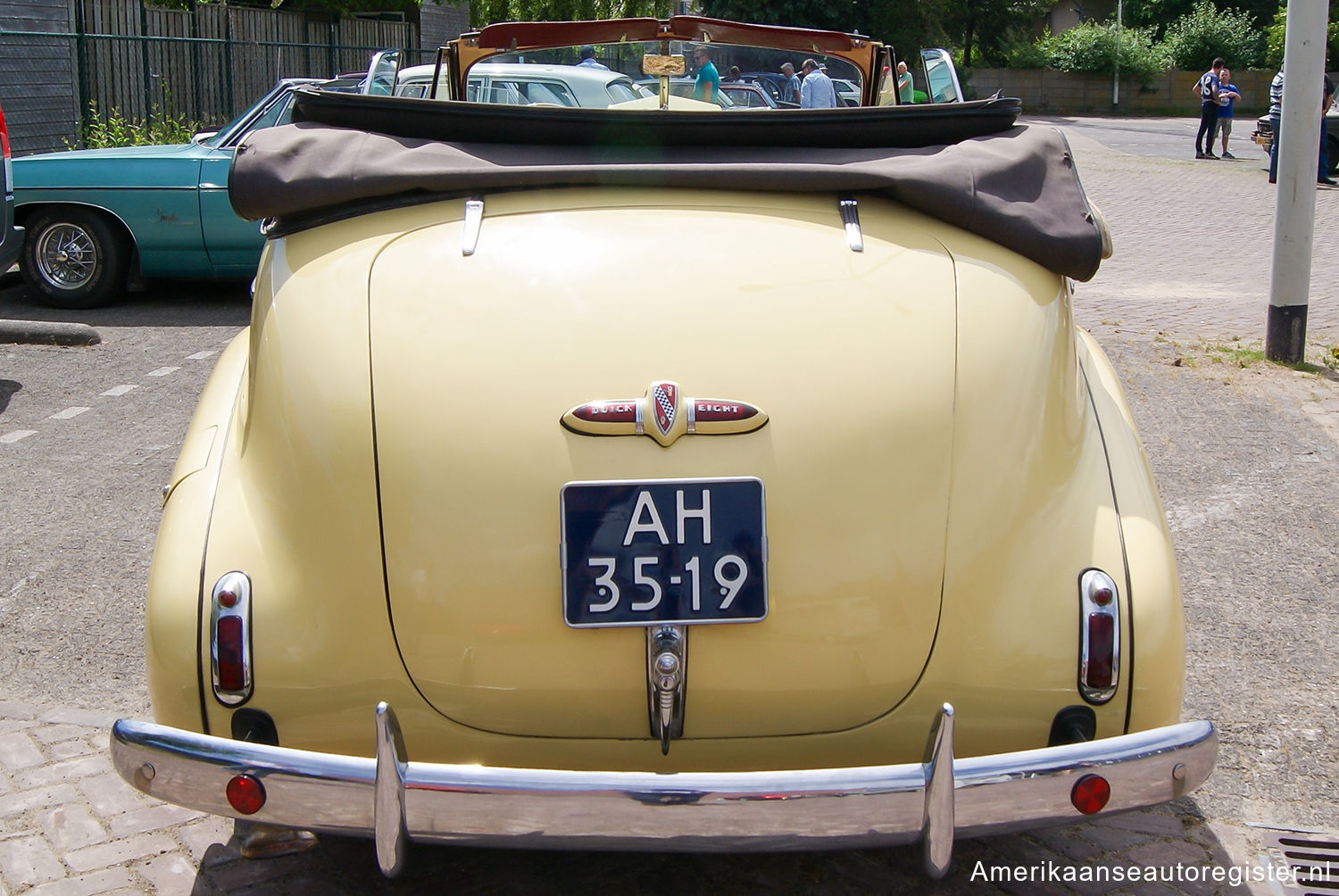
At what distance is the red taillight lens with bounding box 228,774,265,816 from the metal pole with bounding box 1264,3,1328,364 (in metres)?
6.58

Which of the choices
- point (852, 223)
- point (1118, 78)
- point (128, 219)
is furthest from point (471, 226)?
point (1118, 78)

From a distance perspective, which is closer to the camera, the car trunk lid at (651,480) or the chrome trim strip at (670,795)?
the chrome trim strip at (670,795)

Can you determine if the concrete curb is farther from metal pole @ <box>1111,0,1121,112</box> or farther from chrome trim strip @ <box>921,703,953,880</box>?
metal pole @ <box>1111,0,1121,112</box>

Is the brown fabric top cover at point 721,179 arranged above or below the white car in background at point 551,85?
below

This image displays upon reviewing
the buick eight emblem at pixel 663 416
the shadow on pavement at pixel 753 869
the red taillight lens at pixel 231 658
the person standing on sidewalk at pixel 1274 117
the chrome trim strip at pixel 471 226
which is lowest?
the shadow on pavement at pixel 753 869

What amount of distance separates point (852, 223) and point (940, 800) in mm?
1184

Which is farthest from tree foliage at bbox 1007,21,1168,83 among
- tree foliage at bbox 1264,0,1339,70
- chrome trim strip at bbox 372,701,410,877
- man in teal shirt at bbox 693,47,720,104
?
chrome trim strip at bbox 372,701,410,877

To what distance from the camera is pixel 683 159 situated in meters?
2.86

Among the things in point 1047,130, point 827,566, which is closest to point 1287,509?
point 1047,130

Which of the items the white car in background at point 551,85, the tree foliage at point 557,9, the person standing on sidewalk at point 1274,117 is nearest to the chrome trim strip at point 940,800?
the white car in background at point 551,85

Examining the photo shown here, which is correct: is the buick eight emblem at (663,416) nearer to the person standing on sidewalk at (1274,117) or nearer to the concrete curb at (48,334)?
the concrete curb at (48,334)

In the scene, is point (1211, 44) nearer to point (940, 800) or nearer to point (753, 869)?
point (753, 869)

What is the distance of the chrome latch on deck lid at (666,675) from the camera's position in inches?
85.1

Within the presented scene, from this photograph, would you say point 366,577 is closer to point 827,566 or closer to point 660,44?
point 827,566
